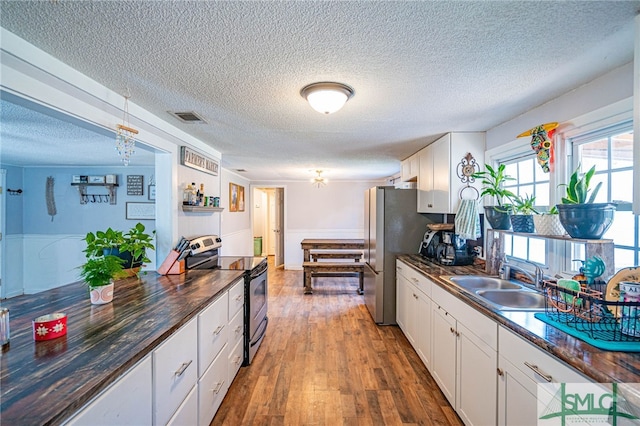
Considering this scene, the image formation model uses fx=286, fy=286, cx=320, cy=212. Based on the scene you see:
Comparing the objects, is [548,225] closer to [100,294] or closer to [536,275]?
[536,275]

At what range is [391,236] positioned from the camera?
3.56m

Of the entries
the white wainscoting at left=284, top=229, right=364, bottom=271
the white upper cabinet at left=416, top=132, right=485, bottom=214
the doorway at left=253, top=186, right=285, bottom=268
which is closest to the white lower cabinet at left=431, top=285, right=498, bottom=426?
the white upper cabinet at left=416, top=132, right=485, bottom=214

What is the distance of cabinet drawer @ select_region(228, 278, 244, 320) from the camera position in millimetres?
2227

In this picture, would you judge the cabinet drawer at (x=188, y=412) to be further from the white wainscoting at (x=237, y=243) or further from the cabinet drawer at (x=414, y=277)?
the white wainscoting at (x=237, y=243)

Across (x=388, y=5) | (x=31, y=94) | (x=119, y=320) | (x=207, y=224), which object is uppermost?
(x=388, y=5)

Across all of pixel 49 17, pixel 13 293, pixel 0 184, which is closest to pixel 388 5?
pixel 49 17

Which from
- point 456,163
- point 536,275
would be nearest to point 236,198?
point 456,163

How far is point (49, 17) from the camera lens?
1.14 meters

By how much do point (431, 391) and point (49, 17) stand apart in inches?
123

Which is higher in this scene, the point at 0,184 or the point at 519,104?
the point at 519,104

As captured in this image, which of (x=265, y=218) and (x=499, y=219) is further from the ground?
(x=499, y=219)

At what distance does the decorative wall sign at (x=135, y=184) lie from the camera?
4984 millimetres

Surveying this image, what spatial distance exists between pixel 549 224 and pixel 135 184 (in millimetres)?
5672

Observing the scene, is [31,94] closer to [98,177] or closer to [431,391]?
[431,391]
